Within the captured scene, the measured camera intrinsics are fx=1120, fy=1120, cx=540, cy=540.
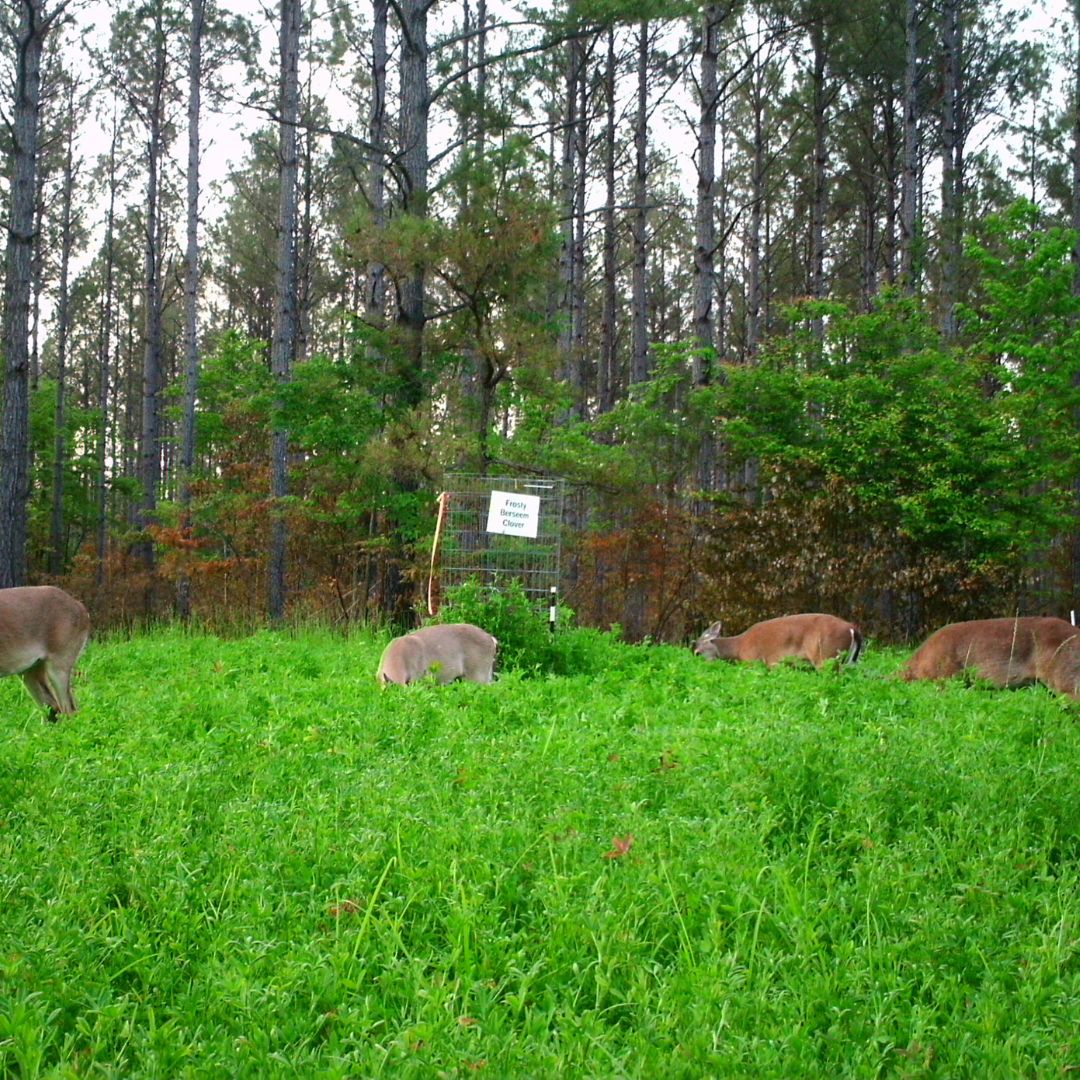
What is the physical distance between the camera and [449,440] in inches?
538

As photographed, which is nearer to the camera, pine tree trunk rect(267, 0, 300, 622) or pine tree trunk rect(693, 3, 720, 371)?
pine tree trunk rect(693, 3, 720, 371)

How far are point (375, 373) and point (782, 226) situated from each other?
25.1 m

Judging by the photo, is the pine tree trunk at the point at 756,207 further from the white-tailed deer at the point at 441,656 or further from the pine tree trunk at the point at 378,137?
the white-tailed deer at the point at 441,656

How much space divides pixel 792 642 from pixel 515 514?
3.07 m

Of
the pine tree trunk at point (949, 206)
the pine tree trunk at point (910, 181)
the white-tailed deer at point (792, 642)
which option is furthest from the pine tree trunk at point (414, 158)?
the pine tree trunk at point (949, 206)

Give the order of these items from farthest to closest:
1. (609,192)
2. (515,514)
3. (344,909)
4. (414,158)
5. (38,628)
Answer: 1. (609,192)
2. (414,158)
3. (515,514)
4. (38,628)
5. (344,909)

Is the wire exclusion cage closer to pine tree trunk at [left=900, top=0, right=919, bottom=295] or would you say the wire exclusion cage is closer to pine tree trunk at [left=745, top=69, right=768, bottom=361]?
pine tree trunk at [left=900, top=0, right=919, bottom=295]

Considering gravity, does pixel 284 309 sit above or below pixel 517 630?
above

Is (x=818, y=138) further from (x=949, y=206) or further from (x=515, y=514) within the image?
(x=515, y=514)

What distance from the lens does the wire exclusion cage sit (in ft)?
40.0

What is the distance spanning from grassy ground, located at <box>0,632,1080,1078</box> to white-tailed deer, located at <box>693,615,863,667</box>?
3.88 metres

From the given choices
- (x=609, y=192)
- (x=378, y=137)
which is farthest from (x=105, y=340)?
(x=378, y=137)

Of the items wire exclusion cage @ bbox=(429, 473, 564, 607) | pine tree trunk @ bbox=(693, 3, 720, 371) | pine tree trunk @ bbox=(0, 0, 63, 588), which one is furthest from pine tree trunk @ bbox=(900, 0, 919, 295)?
pine tree trunk @ bbox=(0, 0, 63, 588)

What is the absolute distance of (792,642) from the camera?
36.3 ft
